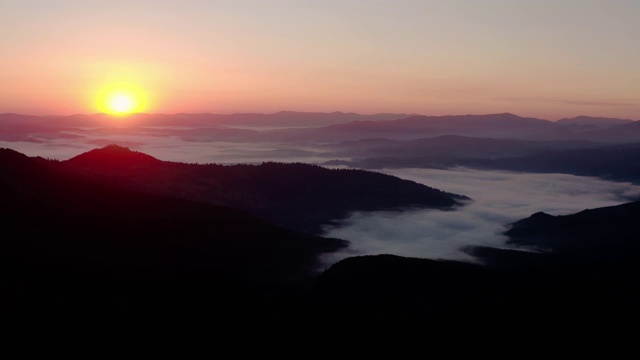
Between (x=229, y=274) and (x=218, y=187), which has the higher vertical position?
(x=218, y=187)

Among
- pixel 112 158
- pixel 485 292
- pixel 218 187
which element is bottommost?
pixel 485 292

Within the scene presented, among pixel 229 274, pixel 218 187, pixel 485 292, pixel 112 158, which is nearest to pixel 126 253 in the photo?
pixel 229 274

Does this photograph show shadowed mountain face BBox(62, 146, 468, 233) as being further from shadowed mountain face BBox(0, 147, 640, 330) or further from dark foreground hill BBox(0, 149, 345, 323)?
shadowed mountain face BBox(0, 147, 640, 330)

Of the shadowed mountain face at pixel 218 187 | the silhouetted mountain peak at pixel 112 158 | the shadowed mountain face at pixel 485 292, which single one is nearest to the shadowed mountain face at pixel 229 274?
the shadowed mountain face at pixel 485 292

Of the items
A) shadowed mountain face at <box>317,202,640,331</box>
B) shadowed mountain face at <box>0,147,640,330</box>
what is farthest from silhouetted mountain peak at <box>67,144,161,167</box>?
shadowed mountain face at <box>317,202,640,331</box>

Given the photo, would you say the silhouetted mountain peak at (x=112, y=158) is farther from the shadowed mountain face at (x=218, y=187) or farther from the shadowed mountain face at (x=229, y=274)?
the shadowed mountain face at (x=229, y=274)

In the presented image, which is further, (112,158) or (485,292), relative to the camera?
(112,158)

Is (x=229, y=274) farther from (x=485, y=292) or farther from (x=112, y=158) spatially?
(x=112, y=158)

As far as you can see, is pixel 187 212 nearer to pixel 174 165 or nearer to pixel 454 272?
pixel 454 272
